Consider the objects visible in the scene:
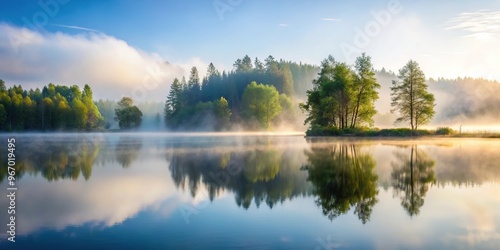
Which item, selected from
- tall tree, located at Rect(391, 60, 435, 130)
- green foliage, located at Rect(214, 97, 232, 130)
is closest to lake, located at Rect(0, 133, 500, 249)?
tall tree, located at Rect(391, 60, 435, 130)

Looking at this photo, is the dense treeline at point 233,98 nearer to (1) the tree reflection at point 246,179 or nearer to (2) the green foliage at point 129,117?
(2) the green foliage at point 129,117

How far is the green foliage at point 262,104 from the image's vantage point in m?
120

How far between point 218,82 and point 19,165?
428ft

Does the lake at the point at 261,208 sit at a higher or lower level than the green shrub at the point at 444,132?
lower

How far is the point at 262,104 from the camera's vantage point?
11944 centimetres

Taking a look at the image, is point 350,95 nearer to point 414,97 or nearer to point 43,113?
point 414,97

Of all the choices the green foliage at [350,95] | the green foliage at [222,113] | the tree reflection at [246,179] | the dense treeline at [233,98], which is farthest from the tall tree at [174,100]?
the tree reflection at [246,179]

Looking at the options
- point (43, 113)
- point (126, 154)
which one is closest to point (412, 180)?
point (126, 154)

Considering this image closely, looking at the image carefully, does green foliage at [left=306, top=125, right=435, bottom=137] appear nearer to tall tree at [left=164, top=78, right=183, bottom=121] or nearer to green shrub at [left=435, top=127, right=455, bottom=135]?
green shrub at [left=435, top=127, right=455, bottom=135]

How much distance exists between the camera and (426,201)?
45.4 feet

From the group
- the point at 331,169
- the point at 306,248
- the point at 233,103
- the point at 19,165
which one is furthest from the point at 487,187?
the point at 233,103

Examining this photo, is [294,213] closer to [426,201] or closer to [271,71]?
[426,201]

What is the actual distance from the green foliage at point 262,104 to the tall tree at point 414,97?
5495cm

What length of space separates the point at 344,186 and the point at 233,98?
12713cm
